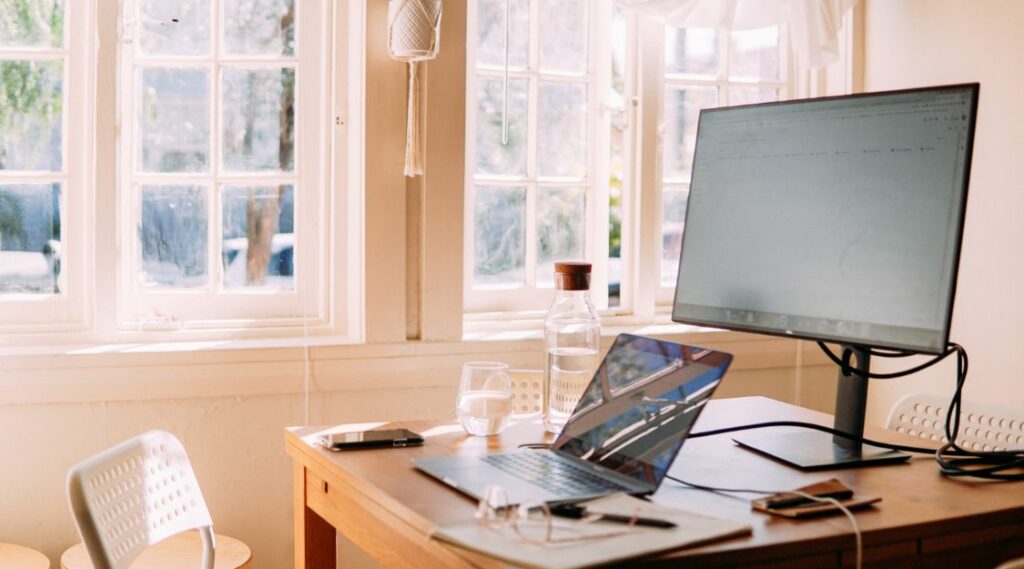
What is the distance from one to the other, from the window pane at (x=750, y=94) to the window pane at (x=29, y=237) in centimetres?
198

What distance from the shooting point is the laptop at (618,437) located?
1417 millimetres

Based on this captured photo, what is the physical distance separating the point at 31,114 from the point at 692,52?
188cm

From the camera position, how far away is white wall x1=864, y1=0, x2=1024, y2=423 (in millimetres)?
2834

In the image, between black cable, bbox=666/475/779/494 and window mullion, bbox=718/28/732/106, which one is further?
window mullion, bbox=718/28/732/106

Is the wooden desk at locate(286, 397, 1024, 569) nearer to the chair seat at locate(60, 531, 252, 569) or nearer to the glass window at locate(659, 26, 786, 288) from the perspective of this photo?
the chair seat at locate(60, 531, 252, 569)

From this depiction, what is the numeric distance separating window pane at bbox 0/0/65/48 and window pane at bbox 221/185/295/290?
0.56m

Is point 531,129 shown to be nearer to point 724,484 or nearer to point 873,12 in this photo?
point 873,12

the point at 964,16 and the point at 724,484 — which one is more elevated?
the point at 964,16

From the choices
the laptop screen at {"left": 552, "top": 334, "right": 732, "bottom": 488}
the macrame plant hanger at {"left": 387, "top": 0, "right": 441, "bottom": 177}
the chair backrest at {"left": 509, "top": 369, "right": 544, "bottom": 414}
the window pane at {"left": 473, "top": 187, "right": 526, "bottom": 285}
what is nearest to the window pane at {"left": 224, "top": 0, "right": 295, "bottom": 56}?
the macrame plant hanger at {"left": 387, "top": 0, "right": 441, "bottom": 177}

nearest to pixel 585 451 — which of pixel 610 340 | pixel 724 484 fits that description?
pixel 724 484

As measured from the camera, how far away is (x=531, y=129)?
3117mm

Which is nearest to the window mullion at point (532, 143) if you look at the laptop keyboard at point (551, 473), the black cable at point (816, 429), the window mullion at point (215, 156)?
the window mullion at point (215, 156)

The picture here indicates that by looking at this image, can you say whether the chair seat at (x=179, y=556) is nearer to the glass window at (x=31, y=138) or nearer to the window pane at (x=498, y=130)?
the glass window at (x=31, y=138)

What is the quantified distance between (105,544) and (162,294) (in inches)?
54.6
